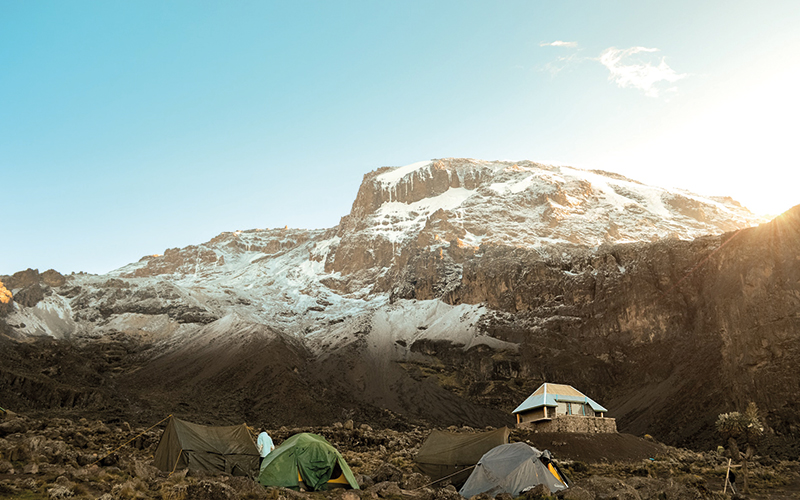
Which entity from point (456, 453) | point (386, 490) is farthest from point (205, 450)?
point (456, 453)

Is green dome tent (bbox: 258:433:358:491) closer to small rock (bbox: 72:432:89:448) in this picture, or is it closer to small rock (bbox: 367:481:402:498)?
small rock (bbox: 367:481:402:498)

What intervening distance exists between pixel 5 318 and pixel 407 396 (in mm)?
89428

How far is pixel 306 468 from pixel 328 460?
106cm

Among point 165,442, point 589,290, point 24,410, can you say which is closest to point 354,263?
point 589,290

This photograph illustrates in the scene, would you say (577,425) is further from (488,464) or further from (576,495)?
(576,495)

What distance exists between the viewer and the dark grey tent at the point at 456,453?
87.4 feet

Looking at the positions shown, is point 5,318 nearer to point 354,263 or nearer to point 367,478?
point 354,263

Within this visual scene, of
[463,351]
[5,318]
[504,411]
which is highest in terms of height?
[5,318]

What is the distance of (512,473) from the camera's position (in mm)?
23062

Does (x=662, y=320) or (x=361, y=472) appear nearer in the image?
(x=361, y=472)

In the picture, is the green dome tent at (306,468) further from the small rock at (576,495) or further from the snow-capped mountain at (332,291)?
the snow-capped mountain at (332,291)

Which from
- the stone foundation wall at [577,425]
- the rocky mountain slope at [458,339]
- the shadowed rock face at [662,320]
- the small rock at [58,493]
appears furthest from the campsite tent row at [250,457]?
the shadowed rock face at [662,320]

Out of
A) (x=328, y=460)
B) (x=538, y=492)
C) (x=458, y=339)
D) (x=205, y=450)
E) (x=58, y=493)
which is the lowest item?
(x=458, y=339)

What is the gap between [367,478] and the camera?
2653 centimetres
